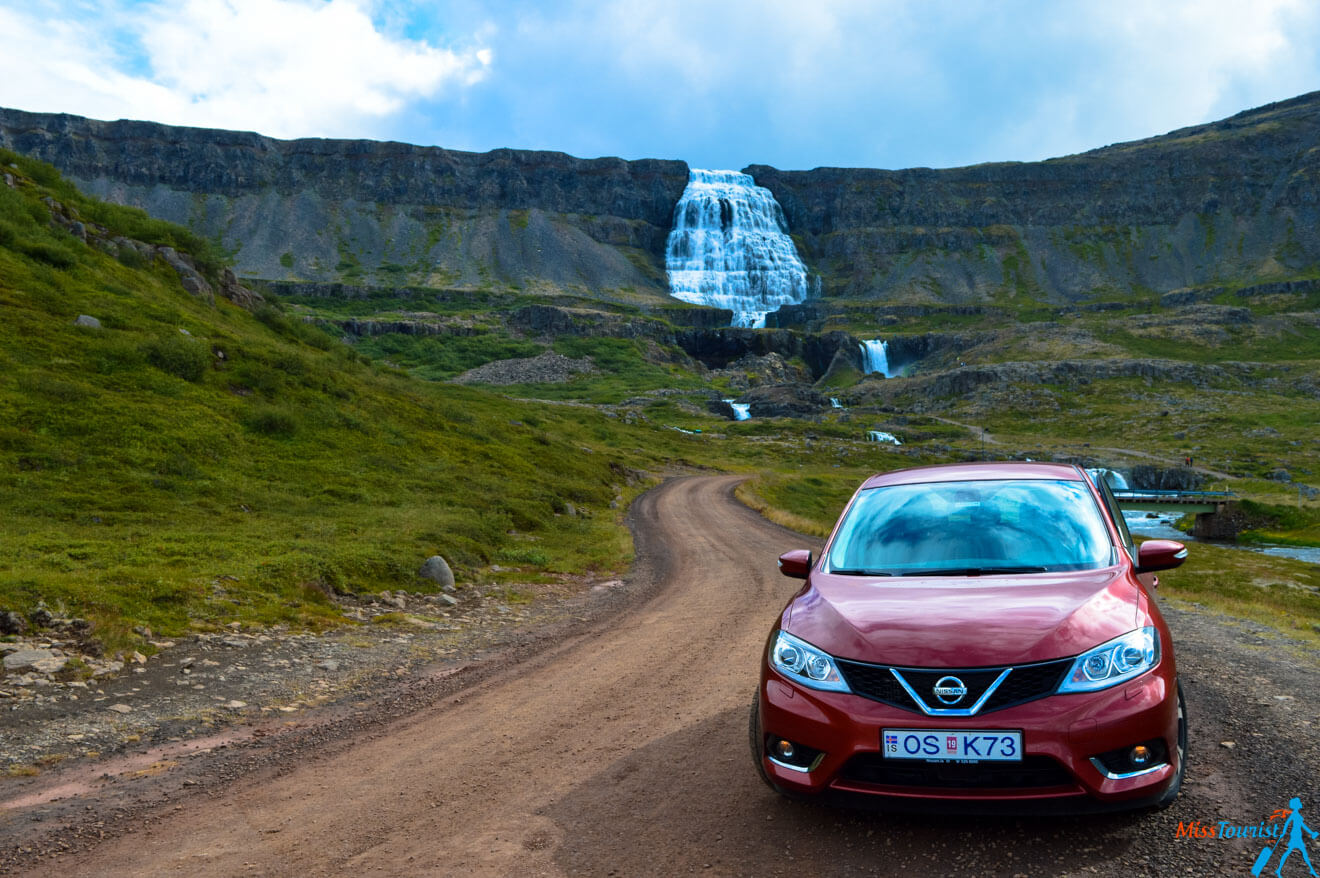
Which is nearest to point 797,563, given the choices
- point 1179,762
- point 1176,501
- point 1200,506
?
point 1179,762

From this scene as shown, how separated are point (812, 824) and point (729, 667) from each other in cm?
432

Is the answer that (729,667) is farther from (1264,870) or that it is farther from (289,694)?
(1264,870)

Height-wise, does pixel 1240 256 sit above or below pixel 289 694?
above

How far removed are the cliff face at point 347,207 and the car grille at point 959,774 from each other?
568 feet

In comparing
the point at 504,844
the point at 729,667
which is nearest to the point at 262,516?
the point at 729,667

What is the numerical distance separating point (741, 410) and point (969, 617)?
109 metres

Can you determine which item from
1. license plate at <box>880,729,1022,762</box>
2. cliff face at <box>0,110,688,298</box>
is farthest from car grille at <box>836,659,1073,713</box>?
cliff face at <box>0,110,688,298</box>

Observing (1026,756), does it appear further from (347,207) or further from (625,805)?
(347,207)

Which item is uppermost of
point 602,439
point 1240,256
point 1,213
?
point 1240,256

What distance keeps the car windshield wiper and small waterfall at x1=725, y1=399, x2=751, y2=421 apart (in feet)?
342

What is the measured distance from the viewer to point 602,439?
235 ft

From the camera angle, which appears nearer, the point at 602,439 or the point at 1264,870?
the point at 1264,870

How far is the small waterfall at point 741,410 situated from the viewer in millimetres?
110400

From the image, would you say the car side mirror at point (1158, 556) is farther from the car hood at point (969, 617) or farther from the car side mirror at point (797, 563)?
the car side mirror at point (797, 563)
